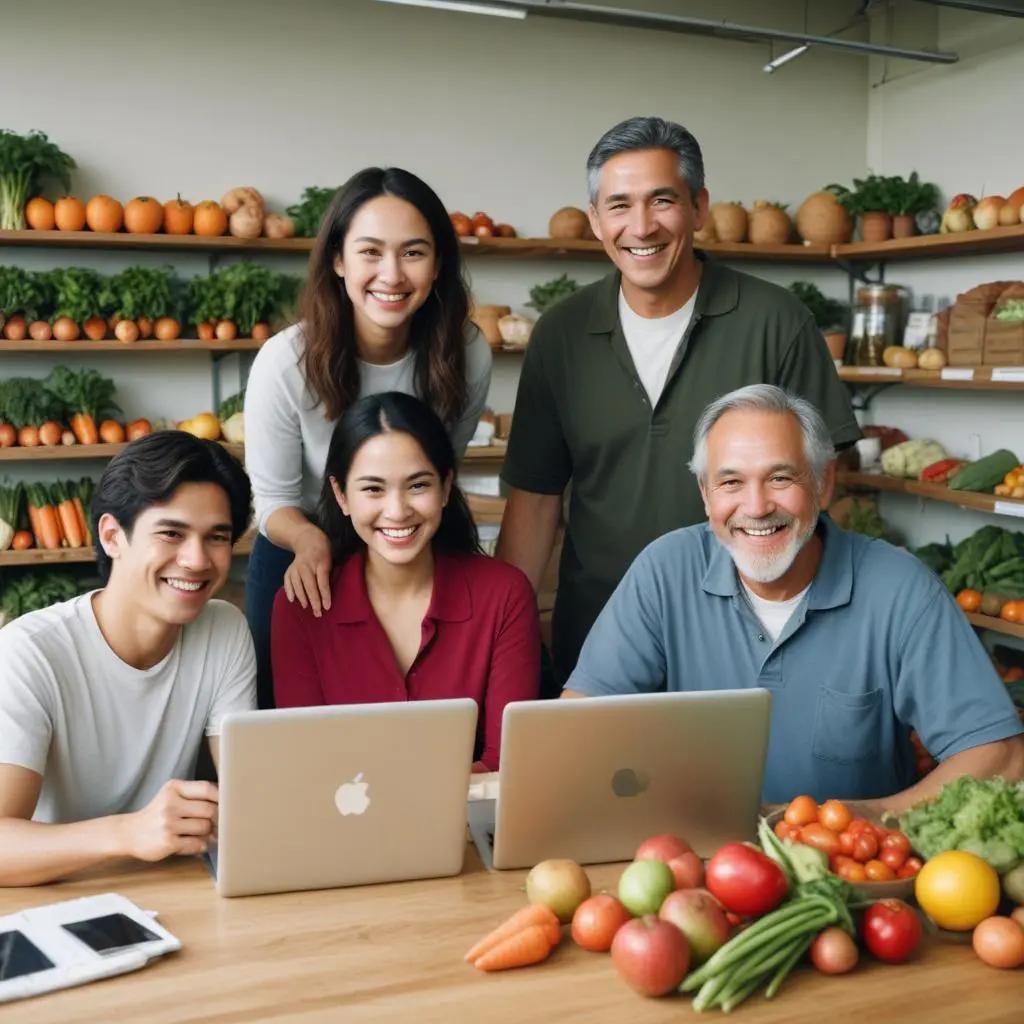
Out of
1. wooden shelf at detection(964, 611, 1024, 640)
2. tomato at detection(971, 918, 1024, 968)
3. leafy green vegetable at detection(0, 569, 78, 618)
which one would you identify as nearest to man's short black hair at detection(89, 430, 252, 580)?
tomato at detection(971, 918, 1024, 968)

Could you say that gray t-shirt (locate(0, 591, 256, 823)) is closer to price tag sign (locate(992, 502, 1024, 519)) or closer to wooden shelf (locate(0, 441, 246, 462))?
wooden shelf (locate(0, 441, 246, 462))

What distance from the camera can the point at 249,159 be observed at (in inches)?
198

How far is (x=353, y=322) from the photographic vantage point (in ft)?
8.31

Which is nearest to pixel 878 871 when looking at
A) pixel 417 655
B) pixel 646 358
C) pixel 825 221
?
pixel 417 655

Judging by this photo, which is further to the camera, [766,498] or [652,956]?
[766,498]

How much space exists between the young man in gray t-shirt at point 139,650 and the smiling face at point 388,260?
58cm

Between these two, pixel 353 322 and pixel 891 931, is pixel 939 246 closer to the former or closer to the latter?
pixel 353 322

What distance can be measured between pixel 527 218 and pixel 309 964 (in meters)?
4.56

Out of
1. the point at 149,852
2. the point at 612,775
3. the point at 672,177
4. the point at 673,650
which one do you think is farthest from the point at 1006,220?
the point at 149,852

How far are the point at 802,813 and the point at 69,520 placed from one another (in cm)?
376

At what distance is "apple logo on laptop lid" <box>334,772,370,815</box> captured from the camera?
1472mm

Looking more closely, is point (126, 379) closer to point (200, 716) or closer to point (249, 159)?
point (249, 159)

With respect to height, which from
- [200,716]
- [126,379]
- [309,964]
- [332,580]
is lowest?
[309,964]

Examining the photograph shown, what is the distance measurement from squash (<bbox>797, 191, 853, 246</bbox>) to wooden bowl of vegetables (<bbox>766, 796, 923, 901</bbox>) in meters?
4.58
